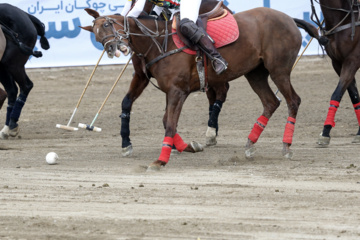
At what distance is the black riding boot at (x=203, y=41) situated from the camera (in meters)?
9.29

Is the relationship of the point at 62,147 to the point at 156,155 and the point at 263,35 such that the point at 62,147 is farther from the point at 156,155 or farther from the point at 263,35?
the point at 263,35

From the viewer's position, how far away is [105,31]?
912cm

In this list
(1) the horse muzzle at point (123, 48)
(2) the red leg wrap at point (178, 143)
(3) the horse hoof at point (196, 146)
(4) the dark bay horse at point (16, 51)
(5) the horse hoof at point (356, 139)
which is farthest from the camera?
(4) the dark bay horse at point (16, 51)

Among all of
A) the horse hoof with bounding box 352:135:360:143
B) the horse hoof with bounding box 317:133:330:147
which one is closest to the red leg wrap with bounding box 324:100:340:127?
the horse hoof with bounding box 317:133:330:147

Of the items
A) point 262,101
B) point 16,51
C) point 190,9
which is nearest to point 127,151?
point 262,101

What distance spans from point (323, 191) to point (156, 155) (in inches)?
128

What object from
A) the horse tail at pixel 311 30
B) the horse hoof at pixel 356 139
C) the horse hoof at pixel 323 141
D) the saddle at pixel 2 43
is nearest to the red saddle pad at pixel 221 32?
the horse tail at pixel 311 30

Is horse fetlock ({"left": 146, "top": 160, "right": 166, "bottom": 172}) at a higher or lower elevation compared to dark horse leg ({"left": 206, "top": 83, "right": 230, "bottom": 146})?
higher

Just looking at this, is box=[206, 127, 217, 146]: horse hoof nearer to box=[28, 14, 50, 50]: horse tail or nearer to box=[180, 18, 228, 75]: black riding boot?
box=[180, 18, 228, 75]: black riding boot

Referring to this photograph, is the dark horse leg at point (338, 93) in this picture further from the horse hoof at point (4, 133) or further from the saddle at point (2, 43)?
the horse hoof at point (4, 133)

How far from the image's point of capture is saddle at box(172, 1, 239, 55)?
9.51 meters

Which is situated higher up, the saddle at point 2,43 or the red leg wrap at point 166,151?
the red leg wrap at point 166,151

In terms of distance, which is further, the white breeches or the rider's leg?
the white breeches

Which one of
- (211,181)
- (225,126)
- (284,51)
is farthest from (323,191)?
(225,126)
